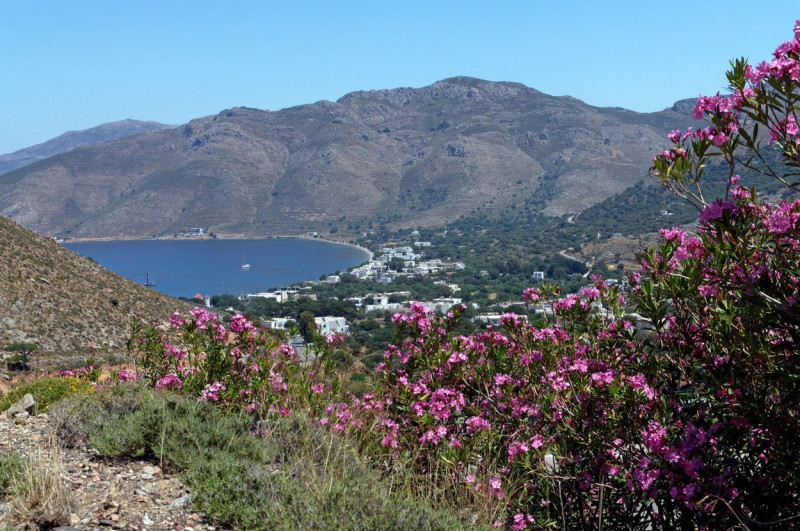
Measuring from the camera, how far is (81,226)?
493ft

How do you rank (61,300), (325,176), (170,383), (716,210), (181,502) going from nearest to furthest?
(716,210)
(181,502)
(170,383)
(61,300)
(325,176)

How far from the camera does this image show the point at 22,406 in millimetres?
4730

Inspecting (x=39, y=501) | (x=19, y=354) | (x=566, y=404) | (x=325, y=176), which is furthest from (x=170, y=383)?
(x=325, y=176)

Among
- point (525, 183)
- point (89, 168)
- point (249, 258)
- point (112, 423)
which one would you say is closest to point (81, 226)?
point (89, 168)

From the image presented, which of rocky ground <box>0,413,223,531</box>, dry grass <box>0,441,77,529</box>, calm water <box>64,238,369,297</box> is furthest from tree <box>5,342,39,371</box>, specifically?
calm water <box>64,238,369,297</box>

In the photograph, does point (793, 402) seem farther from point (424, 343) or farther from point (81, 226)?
point (81, 226)

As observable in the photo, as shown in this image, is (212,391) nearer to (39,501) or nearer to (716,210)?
(39,501)

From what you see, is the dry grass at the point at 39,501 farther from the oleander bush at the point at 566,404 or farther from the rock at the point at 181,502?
the oleander bush at the point at 566,404

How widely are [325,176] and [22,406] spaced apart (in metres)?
153

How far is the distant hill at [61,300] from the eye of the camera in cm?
1928

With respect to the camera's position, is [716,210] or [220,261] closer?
[716,210]

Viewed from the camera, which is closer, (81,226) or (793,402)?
(793,402)

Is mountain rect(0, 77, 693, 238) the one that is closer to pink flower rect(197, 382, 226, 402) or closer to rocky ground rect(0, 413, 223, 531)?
pink flower rect(197, 382, 226, 402)

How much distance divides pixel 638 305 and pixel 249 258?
121 metres
